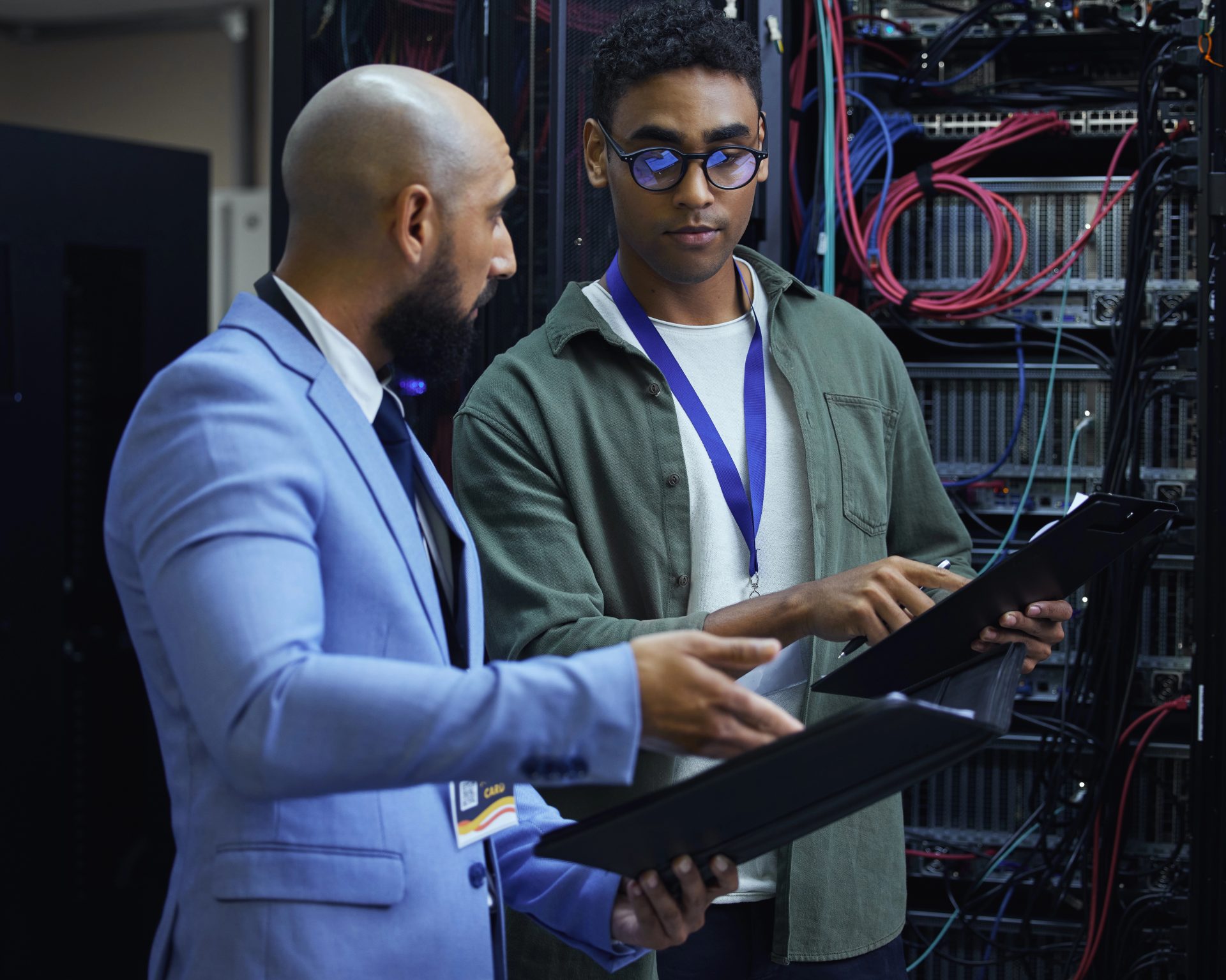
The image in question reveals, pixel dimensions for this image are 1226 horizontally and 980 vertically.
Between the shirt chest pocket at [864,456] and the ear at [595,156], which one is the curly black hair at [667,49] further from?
the shirt chest pocket at [864,456]

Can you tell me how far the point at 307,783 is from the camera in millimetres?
808

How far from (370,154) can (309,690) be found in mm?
442

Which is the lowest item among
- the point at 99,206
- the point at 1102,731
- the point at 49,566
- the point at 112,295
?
the point at 1102,731

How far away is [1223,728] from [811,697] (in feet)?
2.38

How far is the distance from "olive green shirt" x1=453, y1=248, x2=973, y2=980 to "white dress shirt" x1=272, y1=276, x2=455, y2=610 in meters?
0.31

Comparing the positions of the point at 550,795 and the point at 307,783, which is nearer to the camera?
the point at 307,783

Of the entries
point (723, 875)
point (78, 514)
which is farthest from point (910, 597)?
point (78, 514)

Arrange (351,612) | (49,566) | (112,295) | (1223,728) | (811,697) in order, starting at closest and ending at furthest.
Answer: (351,612) < (811,697) < (1223,728) < (49,566) < (112,295)

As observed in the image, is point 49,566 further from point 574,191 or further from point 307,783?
point 307,783

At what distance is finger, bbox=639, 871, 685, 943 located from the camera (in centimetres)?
106

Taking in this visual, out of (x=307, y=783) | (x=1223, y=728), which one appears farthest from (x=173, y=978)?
(x=1223, y=728)

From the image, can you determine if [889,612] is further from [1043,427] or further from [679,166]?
[1043,427]

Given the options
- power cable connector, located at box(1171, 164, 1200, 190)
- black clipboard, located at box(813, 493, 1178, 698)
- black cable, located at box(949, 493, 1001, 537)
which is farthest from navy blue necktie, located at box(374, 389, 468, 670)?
power cable connector, located at box(1171, 164, 1200, 190)

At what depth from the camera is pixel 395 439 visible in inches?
43.1
